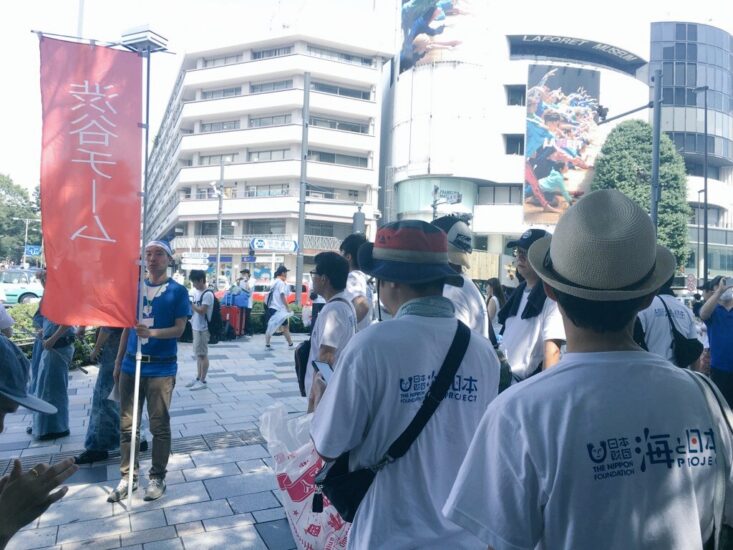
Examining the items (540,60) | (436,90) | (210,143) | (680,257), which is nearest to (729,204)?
(680,257)

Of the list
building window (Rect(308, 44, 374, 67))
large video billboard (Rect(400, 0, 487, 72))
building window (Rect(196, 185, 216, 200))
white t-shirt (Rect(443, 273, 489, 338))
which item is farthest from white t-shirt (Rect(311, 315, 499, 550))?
building window (Rect(308, 44, 374, 67))

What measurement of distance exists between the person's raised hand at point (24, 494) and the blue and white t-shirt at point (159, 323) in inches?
120

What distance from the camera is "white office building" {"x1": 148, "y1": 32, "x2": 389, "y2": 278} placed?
41.8 metres

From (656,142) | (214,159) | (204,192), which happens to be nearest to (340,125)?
(214,159)

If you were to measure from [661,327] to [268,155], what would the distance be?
136 feet

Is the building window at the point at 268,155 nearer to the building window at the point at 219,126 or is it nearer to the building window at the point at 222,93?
the building window at the point at 219,126

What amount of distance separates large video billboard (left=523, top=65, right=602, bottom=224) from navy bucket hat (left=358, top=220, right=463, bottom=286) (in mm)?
40915

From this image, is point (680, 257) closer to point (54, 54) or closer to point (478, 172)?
point (478, 172)

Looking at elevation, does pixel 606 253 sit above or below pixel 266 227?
below

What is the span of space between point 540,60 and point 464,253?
43852 mm

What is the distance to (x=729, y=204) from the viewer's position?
47562 mm

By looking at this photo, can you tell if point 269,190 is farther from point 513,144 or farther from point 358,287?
point 358,287

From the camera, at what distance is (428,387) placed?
1978 mm

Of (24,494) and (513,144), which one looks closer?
(24,494)
